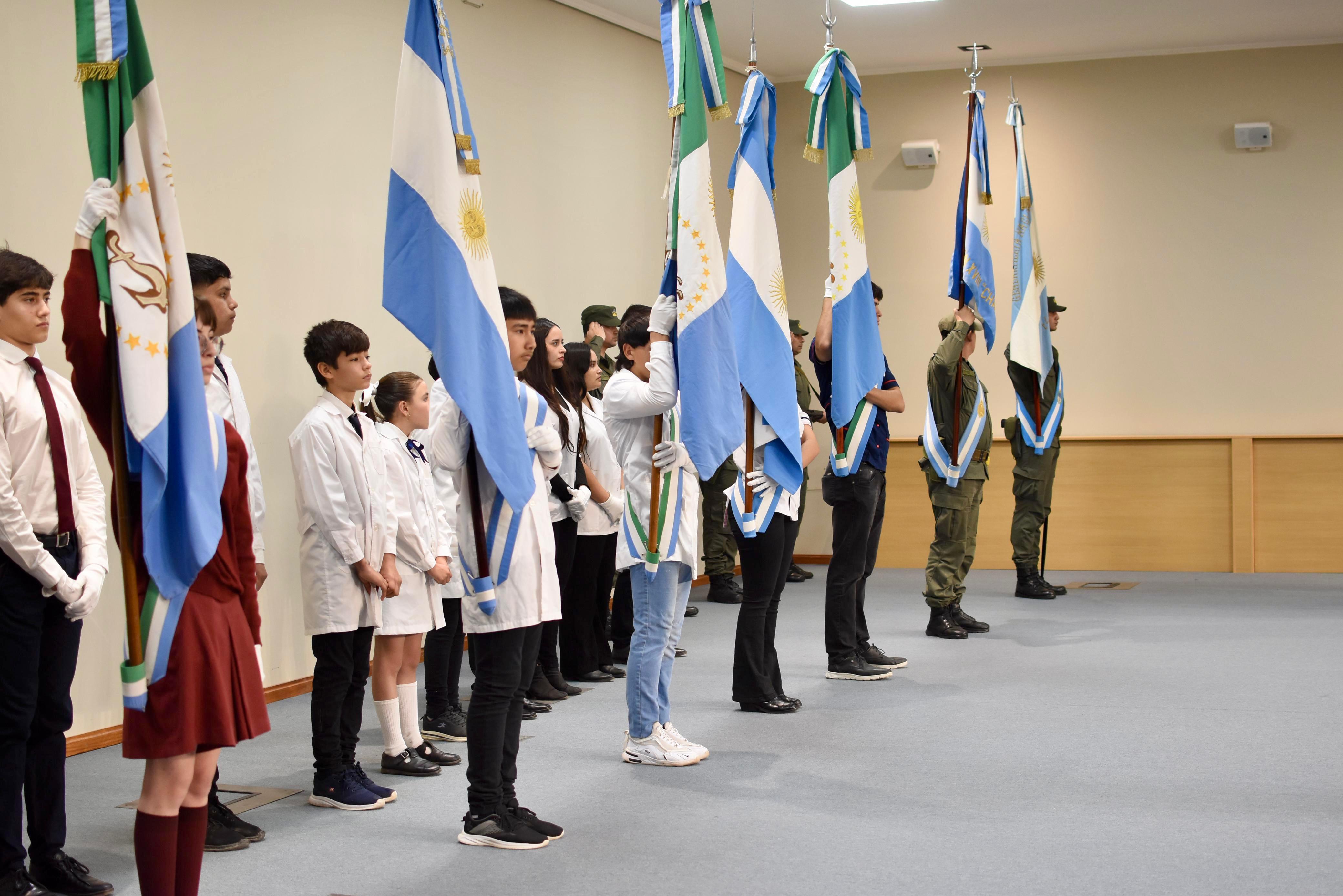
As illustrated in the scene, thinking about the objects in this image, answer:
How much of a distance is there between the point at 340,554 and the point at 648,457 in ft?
3.09

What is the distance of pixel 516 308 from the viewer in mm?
3234

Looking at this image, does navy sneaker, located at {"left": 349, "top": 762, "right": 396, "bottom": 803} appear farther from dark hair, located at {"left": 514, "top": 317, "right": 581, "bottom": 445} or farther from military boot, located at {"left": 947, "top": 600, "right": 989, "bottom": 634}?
military boot, located at {"left": 947, "top": 600, "right": 989, "bottom": 634}

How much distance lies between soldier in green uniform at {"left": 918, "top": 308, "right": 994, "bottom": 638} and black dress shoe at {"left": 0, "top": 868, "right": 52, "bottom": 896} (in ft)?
13.9

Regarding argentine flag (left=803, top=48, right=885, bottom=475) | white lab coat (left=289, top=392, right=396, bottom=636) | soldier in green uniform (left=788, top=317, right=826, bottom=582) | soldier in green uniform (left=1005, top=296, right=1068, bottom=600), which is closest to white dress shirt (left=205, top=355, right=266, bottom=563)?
white lab coat (left=289, top=392, right=396, bottom=636)

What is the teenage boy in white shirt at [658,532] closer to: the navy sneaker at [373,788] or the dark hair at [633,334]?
the dark hair at [633,334]

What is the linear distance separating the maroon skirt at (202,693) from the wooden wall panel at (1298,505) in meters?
8.30

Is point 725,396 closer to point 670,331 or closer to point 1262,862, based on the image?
point 670,331

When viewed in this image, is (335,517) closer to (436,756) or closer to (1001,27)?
(436,756)

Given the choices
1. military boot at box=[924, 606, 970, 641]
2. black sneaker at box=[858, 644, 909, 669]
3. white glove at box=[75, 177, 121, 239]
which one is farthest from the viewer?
military boot at box=[924, 606, 970, 641]

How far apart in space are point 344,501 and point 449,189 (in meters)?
1.04

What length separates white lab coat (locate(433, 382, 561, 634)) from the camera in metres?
2.93

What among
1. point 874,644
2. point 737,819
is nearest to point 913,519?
point 874,644

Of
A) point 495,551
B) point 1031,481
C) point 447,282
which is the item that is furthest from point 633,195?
point 495,551

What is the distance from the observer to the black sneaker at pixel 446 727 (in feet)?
13.8
